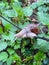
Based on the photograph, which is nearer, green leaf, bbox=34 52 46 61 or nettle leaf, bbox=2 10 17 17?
green leaf, bbox=34 52 46 61

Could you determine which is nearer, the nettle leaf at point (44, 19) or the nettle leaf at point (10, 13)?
the nettle leaf at point (44, 19)

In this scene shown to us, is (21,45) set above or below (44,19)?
below

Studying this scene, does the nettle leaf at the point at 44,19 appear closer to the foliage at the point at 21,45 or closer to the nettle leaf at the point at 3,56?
the foliage at the point at 21,45

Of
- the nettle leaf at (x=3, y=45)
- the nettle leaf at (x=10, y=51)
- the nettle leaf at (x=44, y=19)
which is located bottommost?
the nettle leaf at (x=10, y=51)

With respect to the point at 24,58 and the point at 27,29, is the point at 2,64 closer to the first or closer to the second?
the point at 24,58

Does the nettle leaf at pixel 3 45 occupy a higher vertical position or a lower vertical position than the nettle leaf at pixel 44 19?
lower

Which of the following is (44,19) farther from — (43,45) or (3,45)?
(3,45)

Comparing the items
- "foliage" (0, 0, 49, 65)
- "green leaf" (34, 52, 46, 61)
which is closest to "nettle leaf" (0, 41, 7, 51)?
"foliage" (0, 0, 49, 65)

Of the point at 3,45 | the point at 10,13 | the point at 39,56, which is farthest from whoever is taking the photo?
the point at 10,13

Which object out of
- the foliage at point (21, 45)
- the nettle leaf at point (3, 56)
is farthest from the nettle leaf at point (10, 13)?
the nettle leaf at point (3, 56)

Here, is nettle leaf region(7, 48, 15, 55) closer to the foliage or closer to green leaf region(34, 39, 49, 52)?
the foliage

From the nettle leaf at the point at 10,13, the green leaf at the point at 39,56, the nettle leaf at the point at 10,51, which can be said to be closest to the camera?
the green leaf at the point at 39,56

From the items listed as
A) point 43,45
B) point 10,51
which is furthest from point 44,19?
point 10,51
